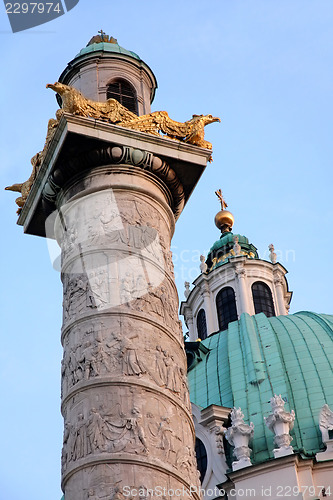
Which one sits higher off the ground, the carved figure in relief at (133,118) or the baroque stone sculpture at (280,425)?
the baroque stone sculpture at (280,425)

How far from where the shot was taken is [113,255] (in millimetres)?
12391

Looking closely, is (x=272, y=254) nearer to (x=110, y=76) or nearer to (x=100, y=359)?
(x=110, y=76)

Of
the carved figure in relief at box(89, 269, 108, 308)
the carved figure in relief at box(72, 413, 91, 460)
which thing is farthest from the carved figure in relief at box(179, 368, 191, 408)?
the carved figure in relief at box(72, 413, 91, 460)

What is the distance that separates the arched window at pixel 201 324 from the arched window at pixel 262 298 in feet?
7.19

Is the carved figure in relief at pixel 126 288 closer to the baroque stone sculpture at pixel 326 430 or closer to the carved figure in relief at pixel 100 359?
the carved figure in relief at pixel 100 359

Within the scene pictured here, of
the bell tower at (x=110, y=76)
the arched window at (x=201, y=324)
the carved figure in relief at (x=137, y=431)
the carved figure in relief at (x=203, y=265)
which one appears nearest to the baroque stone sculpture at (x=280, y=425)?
the arched window at (x=201, y=324)

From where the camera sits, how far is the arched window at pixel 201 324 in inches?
1505

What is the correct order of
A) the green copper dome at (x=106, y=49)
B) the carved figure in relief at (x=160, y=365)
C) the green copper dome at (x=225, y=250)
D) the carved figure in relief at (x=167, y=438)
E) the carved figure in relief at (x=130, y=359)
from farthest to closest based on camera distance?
the green copper dome at (x=225, y=250)
the green copper dome at (x=106, y=49)
the carved figure in relief at (x=160, y=365)
the carved figure in relief at (x=130, y=359)
the carved figure in relief at (x=167, y=438)

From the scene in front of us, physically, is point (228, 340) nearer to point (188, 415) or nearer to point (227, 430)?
point (227, 430)

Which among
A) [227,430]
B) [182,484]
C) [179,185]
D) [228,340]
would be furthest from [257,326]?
[182,484]

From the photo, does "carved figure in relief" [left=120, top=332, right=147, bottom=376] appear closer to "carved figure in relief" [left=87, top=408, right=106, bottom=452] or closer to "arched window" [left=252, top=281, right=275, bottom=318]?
"carved figure in relief" [left=87, top=408, right=106, bottom=452]

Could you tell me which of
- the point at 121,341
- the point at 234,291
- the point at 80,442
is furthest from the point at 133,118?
the point at 234,291

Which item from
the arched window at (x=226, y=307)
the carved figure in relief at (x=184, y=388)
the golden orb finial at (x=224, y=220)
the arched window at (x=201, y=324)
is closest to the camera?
the carved figure in relief at (x=184, y=388)

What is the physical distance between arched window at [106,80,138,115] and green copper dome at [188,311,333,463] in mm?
13974
